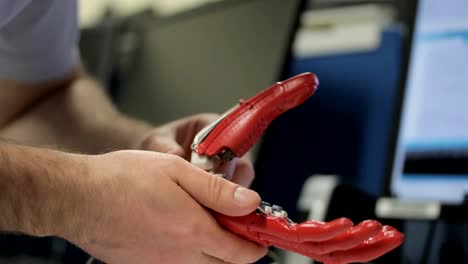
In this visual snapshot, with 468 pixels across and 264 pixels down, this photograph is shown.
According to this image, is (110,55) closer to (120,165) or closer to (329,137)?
(329,137)

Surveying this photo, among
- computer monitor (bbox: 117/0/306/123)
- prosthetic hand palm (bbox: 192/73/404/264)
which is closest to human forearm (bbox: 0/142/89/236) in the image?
prosthetic hand palm (bbox: 192/73/404/264)

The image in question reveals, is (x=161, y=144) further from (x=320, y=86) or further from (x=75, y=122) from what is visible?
(x=320, y=86)

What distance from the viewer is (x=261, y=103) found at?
567mm

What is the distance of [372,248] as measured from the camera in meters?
0.48

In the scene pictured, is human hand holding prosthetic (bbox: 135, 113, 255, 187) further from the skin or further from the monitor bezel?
the monitor bezel

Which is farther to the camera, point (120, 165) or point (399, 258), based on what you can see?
point (399, 258)

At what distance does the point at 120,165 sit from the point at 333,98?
2.32 ft

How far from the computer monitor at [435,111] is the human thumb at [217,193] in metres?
0.42

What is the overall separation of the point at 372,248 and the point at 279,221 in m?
0.07

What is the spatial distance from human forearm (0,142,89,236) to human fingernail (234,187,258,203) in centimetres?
11

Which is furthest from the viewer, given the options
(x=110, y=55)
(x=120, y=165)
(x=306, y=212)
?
(x=110, y=55)

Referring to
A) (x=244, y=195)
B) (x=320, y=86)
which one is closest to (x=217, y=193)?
(x=244, y=195)

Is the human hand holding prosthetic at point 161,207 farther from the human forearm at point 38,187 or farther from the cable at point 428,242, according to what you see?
the cable at point 428,242

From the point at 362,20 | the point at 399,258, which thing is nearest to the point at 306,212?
the point at 399,258
